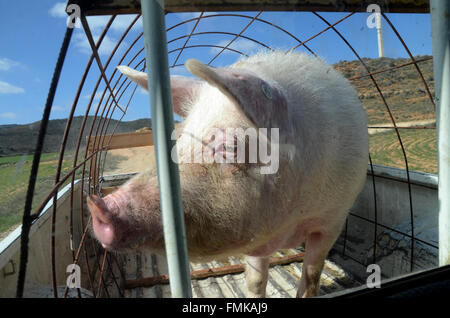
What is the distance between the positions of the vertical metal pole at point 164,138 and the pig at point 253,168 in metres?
0.35

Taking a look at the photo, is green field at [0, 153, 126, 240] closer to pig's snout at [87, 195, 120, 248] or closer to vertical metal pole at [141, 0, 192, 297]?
pig's snout at [87, 195, 120, 248]

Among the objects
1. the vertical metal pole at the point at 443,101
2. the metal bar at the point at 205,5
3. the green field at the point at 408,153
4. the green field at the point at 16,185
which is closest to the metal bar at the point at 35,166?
the metal bar at the point at 205,5

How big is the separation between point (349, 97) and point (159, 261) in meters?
3.49

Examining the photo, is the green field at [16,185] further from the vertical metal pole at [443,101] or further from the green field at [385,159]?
the vertical metal pole at [443,101]

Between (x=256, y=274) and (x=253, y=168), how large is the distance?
5.47 feet

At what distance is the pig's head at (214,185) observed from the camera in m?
1.54

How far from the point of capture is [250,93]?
175 centimetres

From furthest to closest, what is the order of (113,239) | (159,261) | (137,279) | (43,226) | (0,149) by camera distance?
(159,261)
(137,279)
(43,226)
(0,149)
(113,239)

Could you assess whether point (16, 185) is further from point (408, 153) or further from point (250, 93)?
point (408, 153)

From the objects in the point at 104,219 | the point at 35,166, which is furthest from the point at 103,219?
the point at 35,166

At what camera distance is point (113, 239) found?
1496 mm

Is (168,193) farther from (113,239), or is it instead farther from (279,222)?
(279,222)
